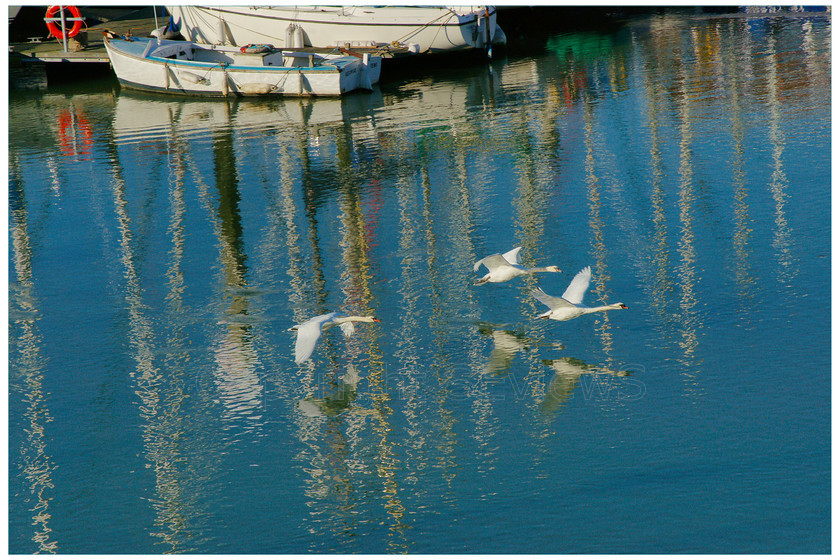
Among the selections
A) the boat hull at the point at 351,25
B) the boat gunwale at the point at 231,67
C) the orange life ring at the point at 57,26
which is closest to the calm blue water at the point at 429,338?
the boat gunwale at the point at 231,67

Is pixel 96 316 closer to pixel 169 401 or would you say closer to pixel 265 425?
pixel 169 401

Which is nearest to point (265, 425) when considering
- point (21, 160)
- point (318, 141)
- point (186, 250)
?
point (186, 250)

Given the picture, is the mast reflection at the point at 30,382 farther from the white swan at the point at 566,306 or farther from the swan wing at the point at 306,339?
the white swan at the point at 566,306

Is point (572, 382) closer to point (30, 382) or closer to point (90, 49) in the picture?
point (30, 382)

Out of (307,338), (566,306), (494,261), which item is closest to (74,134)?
(494,261)

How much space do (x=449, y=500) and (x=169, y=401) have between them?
18.7 ft

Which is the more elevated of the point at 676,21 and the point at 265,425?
the point at 676,21

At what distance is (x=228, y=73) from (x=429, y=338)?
24.8 meters

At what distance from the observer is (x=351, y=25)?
145 feet

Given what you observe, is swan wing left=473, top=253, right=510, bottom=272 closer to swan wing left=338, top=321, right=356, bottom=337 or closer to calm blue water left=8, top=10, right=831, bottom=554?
calm blue water left=8, top=10, right=831, bottom=554

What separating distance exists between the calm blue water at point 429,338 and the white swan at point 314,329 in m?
0.70

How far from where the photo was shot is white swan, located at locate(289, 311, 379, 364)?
1707 cm

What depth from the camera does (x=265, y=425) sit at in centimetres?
1638

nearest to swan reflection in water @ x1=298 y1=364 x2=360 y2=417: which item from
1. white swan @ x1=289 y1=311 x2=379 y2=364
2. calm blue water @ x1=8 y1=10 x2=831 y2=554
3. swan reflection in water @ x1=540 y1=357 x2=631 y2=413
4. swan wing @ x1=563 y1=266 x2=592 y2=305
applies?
calm blue water @ x1=8 y1=10 x2=831 y2=554
